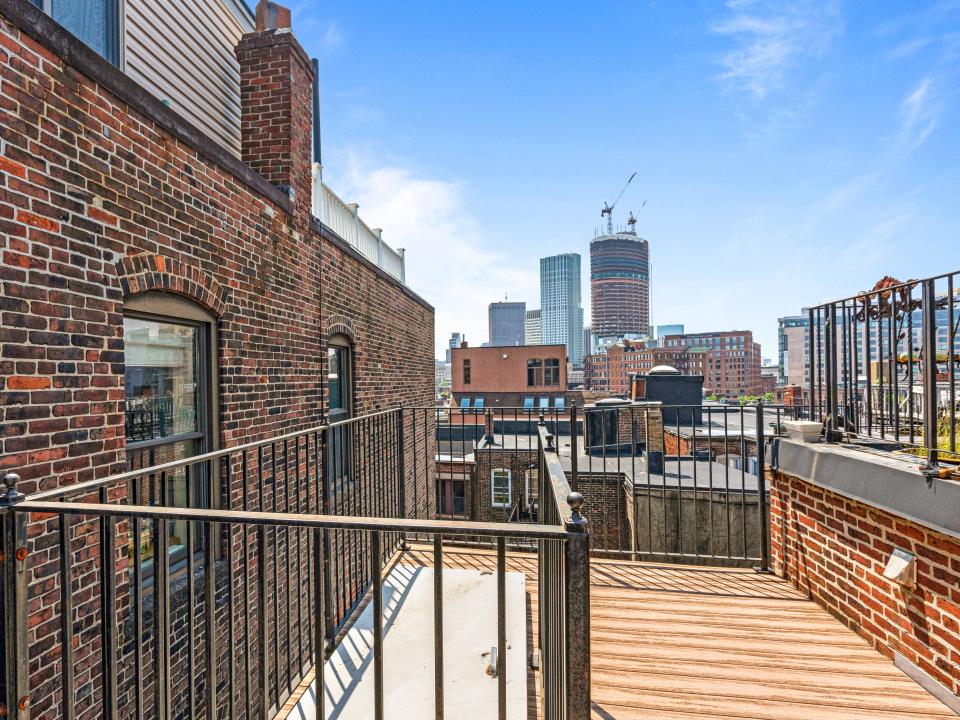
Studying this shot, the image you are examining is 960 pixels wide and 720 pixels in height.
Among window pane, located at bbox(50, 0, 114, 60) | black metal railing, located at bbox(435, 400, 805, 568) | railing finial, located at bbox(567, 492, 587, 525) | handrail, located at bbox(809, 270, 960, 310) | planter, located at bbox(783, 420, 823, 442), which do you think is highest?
window pane, located at bbox(50, 0, 114, 60)

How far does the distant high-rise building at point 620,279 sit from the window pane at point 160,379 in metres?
180

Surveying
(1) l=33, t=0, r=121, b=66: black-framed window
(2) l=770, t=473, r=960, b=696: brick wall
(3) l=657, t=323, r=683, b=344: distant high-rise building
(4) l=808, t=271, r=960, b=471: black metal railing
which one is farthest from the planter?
(3) l=657, t=323, r=683, b=344: distant high-rise building

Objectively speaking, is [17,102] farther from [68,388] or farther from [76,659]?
[76,659]

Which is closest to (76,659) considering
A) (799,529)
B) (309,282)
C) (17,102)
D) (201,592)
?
(201,592)

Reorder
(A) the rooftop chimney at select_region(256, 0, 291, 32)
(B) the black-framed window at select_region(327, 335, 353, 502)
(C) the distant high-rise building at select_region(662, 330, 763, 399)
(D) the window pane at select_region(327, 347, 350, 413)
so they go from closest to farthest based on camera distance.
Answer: (A) the rooftop chimney at select_region(256, 0, 291, 32) → (B) the black-framed window at select_region(327, 335, 353, 502) → (D) the window pane at select_region(327, 347, 350, 413) → (C) the distant high-rise building at select_region(662, 330, 763, 399)

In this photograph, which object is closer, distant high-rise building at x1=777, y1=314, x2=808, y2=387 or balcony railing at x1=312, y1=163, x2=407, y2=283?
balcony railing at x1=312, y1=163, x2=407, y2=283

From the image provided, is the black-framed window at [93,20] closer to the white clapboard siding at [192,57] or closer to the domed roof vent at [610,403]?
the white clapboard siding at [192,57]

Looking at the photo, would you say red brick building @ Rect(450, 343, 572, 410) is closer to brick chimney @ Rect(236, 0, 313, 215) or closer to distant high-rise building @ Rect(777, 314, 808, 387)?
brick chimney @ Rect(236, 0, 313, 215)

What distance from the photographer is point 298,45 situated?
16.8 feet

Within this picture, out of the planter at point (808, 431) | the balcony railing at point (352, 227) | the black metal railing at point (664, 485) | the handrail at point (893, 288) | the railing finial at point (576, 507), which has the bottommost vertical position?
the black metal railing at point (664, 485)

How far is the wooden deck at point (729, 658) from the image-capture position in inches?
97.0

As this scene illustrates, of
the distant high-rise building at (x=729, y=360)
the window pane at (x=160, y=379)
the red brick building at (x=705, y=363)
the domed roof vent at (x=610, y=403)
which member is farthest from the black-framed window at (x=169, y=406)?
the distant high-rise building at (x=729, y=360)

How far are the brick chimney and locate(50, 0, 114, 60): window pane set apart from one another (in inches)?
50.6

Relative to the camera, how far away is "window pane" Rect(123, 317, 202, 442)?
3.04 metres
